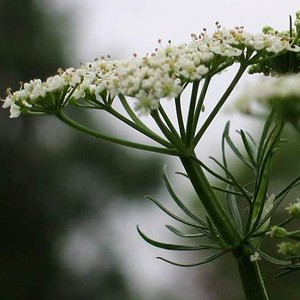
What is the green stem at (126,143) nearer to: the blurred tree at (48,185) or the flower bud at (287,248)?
the flower bud at (287,248)

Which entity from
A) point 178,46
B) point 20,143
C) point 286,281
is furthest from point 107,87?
point 20,143

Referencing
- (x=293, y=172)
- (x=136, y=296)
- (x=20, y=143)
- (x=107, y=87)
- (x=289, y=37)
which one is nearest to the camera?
(x=107, y=87)

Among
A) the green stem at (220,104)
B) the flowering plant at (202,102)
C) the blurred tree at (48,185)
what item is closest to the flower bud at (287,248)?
the flowering plant at (202,102)

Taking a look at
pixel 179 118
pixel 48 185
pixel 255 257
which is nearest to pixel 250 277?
pixel 255 257

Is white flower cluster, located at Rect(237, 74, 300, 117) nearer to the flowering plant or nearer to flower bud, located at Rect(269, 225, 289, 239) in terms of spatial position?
the flowering plant

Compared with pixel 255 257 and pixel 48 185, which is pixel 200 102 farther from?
pixel 48 185

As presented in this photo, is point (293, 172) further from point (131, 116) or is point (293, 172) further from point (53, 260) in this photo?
point (131, 116)
